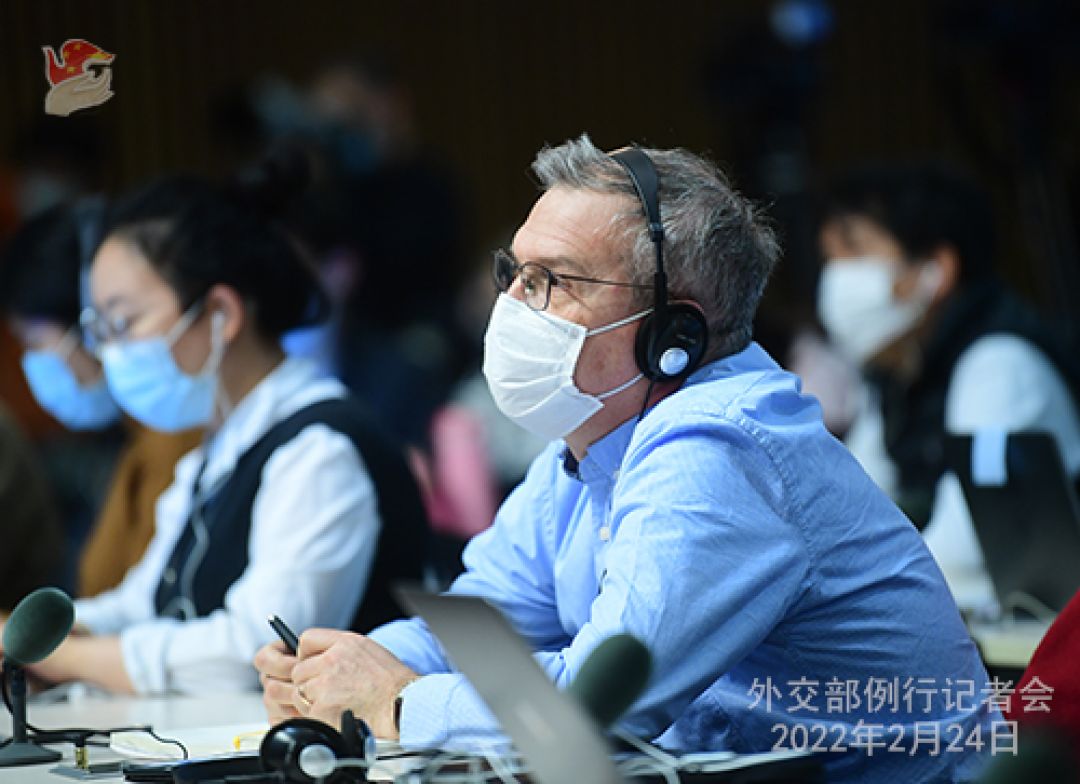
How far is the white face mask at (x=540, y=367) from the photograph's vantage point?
1720mm

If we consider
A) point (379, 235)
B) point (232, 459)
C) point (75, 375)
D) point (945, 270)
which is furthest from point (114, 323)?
point (379, 235)

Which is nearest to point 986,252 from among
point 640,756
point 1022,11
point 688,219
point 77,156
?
point 1022,11

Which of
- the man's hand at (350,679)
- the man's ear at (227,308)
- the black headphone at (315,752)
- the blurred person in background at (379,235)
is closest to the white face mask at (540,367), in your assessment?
the man's hand at (350,679)

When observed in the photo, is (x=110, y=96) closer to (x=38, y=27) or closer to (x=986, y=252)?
(x=986, y=252)

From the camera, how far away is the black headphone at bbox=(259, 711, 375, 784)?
4.56ft

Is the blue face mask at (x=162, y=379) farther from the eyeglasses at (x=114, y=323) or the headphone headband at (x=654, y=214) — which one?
the headphone headband at (x=654, y=214)

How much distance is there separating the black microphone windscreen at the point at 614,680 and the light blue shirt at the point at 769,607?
0.77 ft

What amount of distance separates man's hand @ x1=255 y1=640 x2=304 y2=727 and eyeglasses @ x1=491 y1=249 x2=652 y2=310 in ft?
1.54

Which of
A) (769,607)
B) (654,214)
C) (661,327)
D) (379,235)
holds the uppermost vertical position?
(654,214)

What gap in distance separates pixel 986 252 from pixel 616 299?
2138 mm

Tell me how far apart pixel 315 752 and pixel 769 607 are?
43 centimetres

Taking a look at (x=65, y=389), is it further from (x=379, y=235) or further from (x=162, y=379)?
(x=379, y=235)

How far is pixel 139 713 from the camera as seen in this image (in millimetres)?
2082

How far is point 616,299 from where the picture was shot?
Answer: 5.55ft
